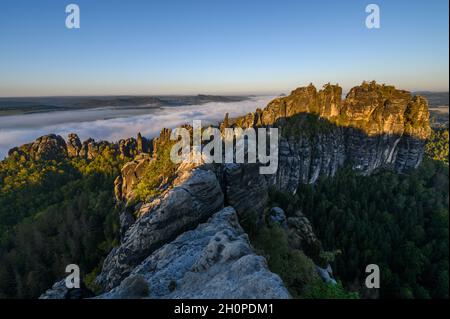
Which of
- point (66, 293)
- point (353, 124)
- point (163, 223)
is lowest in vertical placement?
point (66, 293)

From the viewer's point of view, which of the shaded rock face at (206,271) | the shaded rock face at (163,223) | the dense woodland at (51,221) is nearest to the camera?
the shaded rock face at (206,271)

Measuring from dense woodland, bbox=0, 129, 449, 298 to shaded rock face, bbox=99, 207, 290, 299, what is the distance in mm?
4690

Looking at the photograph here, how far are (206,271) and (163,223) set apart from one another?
5190mm

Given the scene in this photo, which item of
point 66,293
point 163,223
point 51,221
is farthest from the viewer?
point 51,221

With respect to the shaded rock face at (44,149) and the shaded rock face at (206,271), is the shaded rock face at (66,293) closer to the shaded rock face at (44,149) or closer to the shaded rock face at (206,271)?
the shaded rock face at (206,271)

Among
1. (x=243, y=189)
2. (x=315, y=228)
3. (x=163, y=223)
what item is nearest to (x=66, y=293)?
(x=163, y=223)

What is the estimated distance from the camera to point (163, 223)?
15.3 m

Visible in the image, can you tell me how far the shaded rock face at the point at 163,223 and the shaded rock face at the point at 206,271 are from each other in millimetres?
830

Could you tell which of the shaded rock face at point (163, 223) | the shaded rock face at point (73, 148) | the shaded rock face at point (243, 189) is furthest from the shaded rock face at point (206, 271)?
the shaded rock face at point (73, 148)

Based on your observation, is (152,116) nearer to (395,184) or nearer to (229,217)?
(229,217)

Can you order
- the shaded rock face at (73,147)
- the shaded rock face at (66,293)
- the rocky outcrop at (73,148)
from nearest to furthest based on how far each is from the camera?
the shaded rock face at (66,293) → the rocky outcrop at (73,148) → the shaded rock face at (73,147)

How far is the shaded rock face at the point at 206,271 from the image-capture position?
9.20 metres

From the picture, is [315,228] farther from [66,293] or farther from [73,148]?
[73,148]

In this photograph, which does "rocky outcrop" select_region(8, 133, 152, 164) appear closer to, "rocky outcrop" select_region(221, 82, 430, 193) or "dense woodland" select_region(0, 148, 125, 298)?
"dense woodland" select_region(0, 148, 125, 298)
